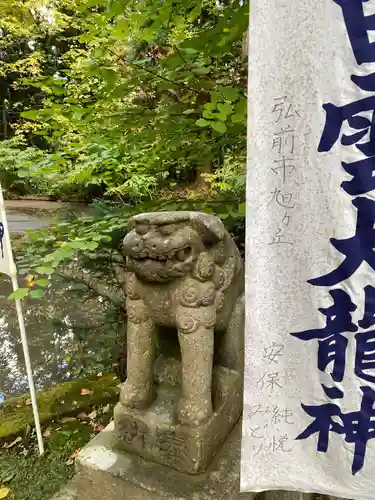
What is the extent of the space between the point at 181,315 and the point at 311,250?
57 centimetres

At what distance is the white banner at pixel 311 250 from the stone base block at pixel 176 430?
280 millimetres

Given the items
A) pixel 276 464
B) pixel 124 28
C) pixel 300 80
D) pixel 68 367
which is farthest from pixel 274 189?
pixel 68 367

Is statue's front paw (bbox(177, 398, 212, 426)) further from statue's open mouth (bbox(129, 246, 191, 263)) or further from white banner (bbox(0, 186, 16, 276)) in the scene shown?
white banner (bbox(0, 186, 16, 276))

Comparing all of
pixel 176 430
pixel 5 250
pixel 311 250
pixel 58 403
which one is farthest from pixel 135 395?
pixel 58 403

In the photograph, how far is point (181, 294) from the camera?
145 centimetres

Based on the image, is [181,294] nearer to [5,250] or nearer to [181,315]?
[181,315]

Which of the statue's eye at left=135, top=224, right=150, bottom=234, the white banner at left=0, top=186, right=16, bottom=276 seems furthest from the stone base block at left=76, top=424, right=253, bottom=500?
the white banner at left=0, top=186, right=16, bottom=276

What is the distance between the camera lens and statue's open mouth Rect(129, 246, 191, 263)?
138 centimetres

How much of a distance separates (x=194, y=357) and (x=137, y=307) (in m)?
0.30

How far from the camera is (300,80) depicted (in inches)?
41.1

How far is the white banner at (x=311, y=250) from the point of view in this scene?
1.02 metres

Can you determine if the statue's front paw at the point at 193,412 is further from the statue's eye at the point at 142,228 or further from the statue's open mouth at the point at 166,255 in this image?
the statue's eye at the point at 142,228

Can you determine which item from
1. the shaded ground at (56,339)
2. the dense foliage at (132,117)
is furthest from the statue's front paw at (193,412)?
the shaded ground at (56,339)

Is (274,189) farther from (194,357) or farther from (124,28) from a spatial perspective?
(124,28)
